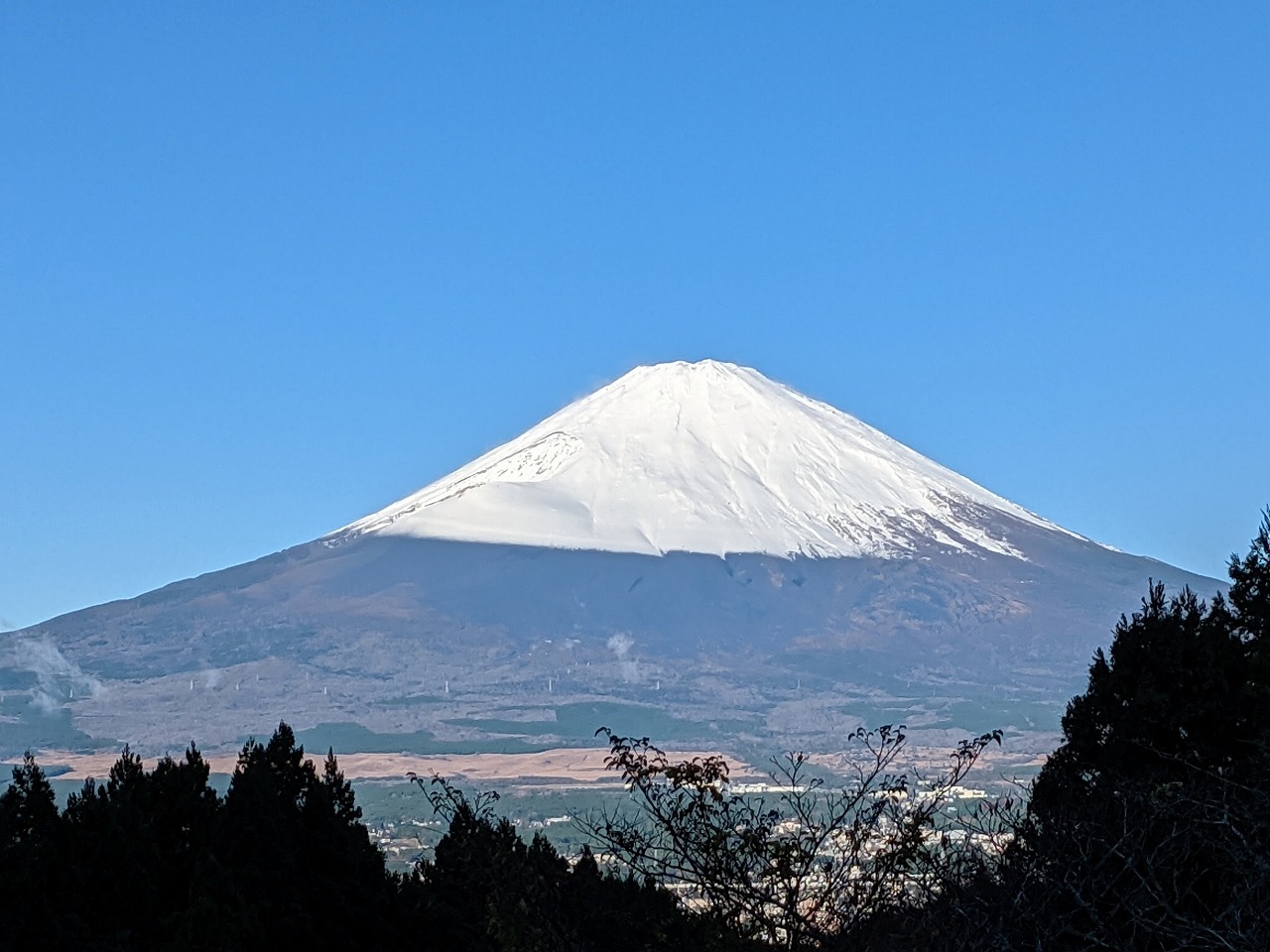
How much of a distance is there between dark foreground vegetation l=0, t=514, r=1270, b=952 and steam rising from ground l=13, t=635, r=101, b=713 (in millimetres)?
163378

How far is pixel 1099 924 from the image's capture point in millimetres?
9391

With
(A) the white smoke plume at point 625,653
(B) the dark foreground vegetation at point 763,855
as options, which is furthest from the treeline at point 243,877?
(A) the white smoke plume at point 625,653

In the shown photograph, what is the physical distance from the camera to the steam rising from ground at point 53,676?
179250 mm

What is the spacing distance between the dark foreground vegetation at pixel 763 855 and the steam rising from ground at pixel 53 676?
16338cm

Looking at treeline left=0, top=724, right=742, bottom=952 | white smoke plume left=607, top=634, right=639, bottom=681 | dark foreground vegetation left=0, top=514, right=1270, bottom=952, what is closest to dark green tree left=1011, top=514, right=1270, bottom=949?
dark foreground vegetation left=0, top=514, right=1270, bottom=952

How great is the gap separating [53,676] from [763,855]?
187577 mm

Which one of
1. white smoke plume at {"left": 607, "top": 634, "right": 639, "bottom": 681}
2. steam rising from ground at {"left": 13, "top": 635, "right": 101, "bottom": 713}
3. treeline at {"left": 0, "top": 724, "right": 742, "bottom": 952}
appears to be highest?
steam rising from ground at {"left": 13, "top": 635, "right": 101, "bottom": 713}

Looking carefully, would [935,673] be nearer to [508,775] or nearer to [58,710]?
[508,775]

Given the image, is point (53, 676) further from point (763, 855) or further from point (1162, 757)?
point (763, 855)

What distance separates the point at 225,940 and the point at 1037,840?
22.6 feet

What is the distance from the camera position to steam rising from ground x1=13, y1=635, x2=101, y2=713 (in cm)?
17925

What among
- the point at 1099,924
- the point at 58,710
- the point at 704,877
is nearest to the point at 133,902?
the point at 704,877

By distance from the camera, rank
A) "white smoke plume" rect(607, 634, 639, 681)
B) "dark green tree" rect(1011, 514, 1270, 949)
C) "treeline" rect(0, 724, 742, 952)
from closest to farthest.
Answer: "dark green tree" rect(1011, 514, 1270, 949) → "treeline" rect(0, 724, 742, 952) → "white smoke plume" rect(607, 634, 639, 681)

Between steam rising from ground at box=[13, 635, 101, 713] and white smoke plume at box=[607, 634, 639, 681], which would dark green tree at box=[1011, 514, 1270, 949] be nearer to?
white smoke plume at box=[607, 634, 639, 681]
